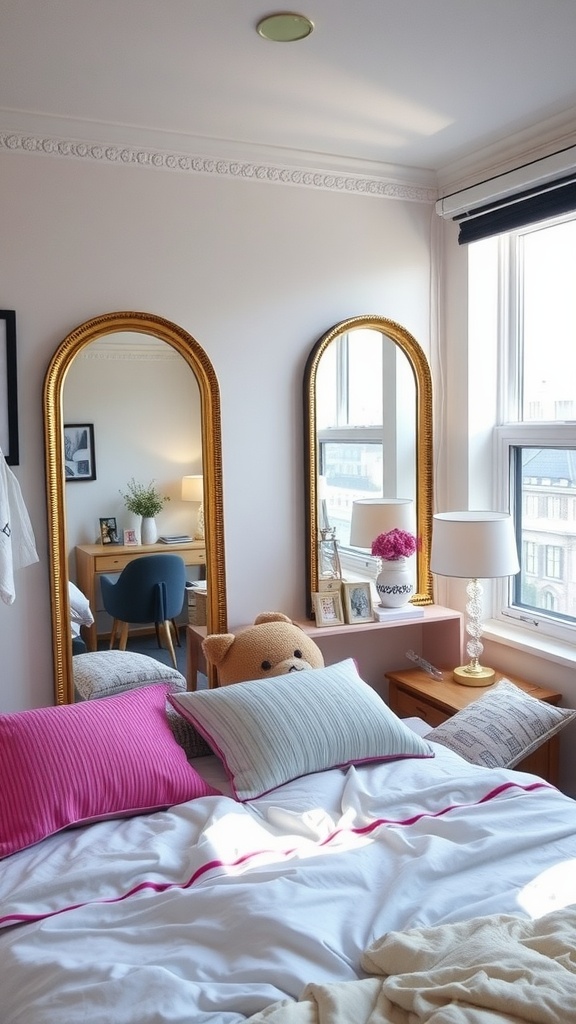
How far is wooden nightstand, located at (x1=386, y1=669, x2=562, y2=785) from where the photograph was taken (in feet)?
9.51

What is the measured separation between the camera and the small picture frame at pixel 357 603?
3.17 meters

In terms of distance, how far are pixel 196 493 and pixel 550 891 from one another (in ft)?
5.92

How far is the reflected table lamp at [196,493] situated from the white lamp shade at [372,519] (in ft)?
2.08

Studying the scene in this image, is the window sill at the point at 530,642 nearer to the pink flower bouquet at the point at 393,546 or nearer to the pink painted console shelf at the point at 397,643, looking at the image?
the pink painted console shelf at the point at 397,643

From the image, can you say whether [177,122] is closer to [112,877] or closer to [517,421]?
[517,421]

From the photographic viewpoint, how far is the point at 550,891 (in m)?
1.66

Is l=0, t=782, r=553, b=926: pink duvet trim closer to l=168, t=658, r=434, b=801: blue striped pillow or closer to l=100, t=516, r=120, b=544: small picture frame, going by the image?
l=168, t=658, r=434, b=801: blue striped pillow

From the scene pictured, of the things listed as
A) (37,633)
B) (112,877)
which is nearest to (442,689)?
(37,633)

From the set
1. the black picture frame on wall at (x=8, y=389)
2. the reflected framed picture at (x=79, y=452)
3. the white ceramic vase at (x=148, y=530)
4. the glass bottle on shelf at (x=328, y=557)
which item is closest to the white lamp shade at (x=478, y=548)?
the glass bottle on shelf at (x=328, y=557)

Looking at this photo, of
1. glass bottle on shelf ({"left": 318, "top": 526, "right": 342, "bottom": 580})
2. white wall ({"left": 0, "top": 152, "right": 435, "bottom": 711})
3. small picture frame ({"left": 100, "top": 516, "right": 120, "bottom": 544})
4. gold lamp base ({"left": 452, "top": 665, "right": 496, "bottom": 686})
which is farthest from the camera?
glass bottle on shelf ({"left": 318, "top": 526, "right": 342, "bottom": 580})

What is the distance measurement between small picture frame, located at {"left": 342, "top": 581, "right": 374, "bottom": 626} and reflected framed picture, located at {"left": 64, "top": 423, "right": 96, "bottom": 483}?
1033 millimetres

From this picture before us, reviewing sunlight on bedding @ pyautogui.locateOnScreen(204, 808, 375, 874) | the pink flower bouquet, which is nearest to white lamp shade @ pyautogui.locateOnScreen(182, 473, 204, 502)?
the pink flower bouquet

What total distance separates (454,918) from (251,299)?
7.24 ft

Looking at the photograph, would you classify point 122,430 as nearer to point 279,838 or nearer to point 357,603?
point 357,603
